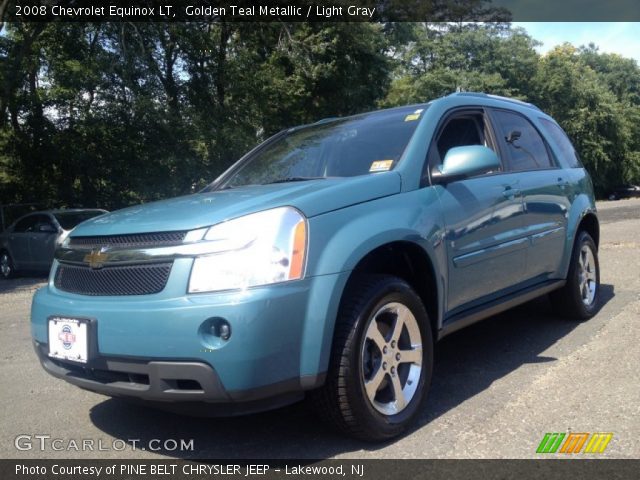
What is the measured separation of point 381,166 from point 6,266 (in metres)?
11.8

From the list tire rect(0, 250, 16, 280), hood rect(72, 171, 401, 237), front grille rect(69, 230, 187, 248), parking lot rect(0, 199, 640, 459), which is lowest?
tire rect(0, 250, 16, 280)

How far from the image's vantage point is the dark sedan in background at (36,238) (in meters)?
12.0

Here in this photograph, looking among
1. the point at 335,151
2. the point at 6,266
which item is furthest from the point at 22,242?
the point at 335,151

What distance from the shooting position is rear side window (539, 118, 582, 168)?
5.44 m

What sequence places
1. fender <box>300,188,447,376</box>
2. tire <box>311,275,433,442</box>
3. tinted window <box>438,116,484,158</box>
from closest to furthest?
fender <box>300,188,447,376</box> < tire <box>311,275,433,442</box> < tinted window <box>438,116,484,158</box>

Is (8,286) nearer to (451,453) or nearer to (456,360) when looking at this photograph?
(456,360)

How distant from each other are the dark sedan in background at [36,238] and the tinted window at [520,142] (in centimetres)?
923

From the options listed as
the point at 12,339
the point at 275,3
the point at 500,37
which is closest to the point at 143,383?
the point at 12,339

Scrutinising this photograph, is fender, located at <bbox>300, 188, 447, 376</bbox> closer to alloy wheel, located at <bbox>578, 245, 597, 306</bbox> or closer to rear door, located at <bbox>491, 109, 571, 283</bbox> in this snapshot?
rear door, located at <bbox>491, 109, 571, 283</bbox>

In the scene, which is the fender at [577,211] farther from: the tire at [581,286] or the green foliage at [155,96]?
the green foliage at [155,96]

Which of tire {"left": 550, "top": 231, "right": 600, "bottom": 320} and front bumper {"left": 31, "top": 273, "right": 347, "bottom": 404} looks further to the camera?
tire {"left": 550, "top": 231, "right": 600, "bottom": 320}

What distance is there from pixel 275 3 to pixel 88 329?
18253 millimetres

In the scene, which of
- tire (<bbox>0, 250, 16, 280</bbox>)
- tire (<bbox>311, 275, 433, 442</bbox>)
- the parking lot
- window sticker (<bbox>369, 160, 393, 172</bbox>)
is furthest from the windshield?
tire (<bbox>0, 250, 16, 280</bbox>)

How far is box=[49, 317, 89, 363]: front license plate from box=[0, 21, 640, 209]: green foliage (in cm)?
1423
